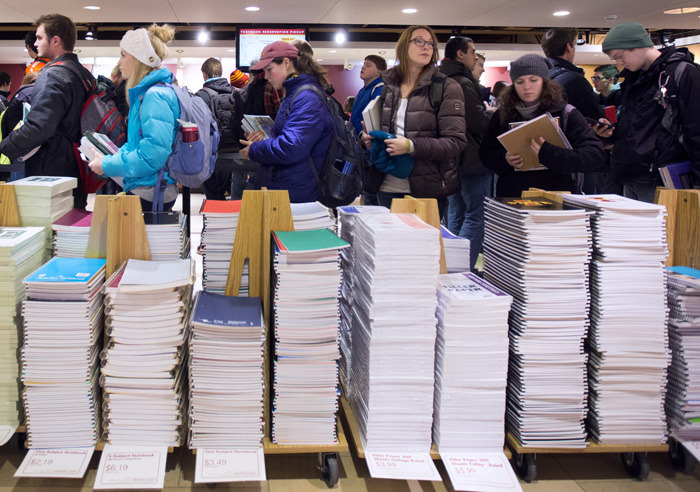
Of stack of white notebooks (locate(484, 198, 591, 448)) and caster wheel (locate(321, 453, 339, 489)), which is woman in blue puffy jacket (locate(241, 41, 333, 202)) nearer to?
stack of white notebooks (locate(484, 198, 591, 448))

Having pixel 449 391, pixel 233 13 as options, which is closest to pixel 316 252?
pixel 449 391

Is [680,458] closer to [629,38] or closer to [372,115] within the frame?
[629,38]

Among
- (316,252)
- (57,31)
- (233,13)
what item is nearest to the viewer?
(316,252)

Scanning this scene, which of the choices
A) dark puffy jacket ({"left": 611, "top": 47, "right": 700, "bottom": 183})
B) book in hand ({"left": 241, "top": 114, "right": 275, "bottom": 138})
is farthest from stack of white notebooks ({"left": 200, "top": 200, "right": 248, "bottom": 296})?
dark puffy jacket ({"left": 611, "top": 47, "right": 700, "bottom": 183})

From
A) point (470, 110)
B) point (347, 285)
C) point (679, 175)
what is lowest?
point (347, 285)

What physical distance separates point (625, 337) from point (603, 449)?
0.41 m

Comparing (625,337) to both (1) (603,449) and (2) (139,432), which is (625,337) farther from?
(2) (139,432)

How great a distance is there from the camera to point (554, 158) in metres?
2.91

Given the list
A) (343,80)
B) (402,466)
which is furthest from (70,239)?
(343,80)

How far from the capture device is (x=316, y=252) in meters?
2.08

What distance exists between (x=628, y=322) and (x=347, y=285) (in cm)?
105

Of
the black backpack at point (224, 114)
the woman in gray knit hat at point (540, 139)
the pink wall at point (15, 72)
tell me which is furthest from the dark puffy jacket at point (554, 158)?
the pink wall at point (15, 72)

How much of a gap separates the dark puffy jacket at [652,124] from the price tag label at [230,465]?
227 cm

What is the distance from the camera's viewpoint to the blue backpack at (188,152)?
2.67 m
